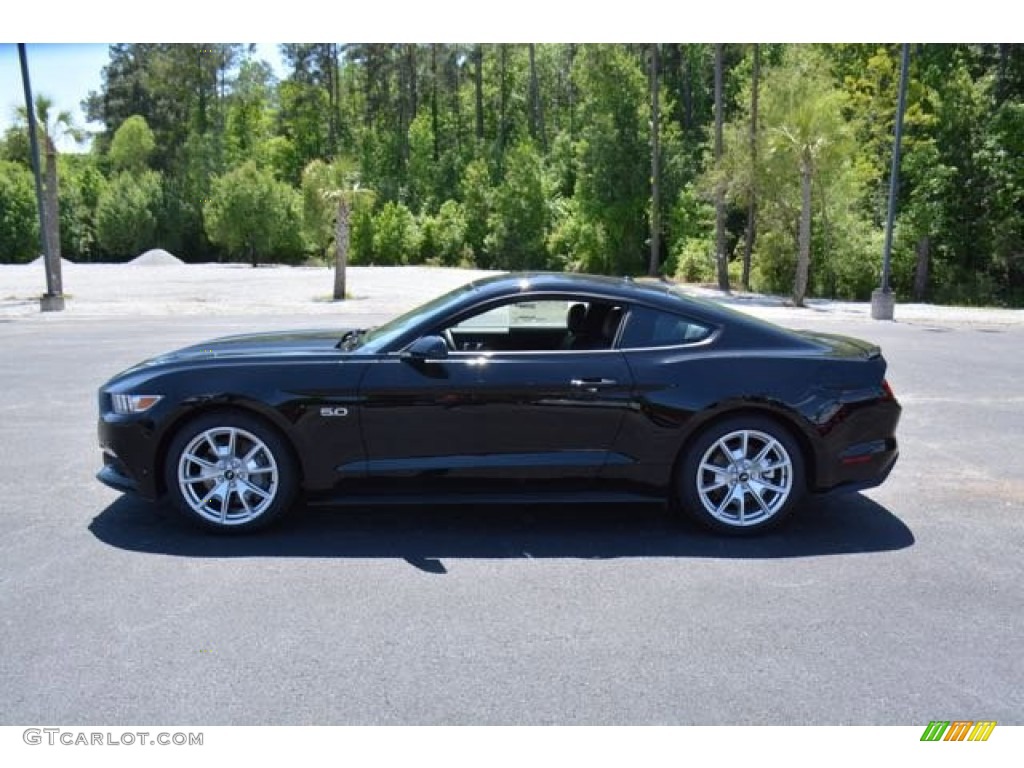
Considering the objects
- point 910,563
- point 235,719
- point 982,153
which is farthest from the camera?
point 982,153

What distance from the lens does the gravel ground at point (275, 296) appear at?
885 inches

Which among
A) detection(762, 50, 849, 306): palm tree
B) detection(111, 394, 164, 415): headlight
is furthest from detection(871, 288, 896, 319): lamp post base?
detection(111, 394, 164, 415): headlight

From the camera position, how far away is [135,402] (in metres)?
4.76

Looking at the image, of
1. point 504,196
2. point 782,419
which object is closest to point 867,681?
point 782,419

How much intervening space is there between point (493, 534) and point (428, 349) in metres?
1.11

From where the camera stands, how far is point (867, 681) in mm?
3311

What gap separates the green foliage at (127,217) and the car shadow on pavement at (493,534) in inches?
2350

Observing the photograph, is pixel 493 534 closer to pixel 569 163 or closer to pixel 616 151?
pixel 616 151

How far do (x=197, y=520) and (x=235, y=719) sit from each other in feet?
6.45

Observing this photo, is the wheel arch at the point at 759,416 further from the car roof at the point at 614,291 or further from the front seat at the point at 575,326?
the front seat at the point at 575,326

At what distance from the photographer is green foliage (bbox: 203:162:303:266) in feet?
165

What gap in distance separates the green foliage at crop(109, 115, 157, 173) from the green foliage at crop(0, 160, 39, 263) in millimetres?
9844

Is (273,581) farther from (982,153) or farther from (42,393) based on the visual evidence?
(982,153)

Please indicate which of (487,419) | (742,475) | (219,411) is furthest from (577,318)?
(219,411)
